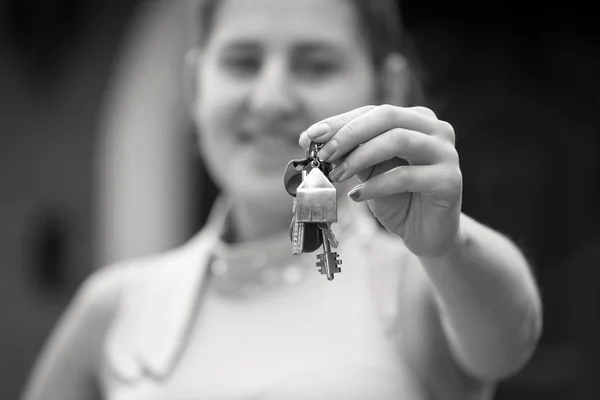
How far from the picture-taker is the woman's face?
84cm

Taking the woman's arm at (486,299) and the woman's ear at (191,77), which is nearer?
the woman's arm at (486,299)

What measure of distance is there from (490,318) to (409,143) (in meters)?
0.21

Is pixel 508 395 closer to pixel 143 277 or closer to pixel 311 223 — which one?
pixel 143 277

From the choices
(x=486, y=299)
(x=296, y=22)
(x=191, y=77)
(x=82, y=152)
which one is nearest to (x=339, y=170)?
(x=486, y=299)

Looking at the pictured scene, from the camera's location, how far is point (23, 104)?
267 cm

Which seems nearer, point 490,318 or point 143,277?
point 490,318

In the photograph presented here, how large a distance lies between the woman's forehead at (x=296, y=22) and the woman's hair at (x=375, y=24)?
0.02 metres

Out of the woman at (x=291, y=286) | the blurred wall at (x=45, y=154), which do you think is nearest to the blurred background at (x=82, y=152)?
the blurred wall at (x=45, y=154)

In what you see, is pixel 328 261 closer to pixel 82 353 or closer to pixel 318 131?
pixel 318 131

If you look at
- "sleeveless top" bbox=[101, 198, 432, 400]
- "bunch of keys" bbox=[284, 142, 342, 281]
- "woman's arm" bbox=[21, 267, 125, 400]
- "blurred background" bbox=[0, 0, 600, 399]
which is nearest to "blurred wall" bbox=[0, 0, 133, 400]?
"blurred background" bbox=[0, 0, 600, 399]

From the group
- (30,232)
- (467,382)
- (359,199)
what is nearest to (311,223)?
(359,199)

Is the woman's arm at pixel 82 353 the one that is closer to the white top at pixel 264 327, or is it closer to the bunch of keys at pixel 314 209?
the white top at pixel 264 327

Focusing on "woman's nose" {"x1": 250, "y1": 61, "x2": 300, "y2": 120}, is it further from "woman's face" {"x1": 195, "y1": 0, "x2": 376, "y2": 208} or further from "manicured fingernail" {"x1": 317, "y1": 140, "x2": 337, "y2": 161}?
"manicured fingernail" {"x1": 317, "y1": 140, "x2": 337, "y2": 161}

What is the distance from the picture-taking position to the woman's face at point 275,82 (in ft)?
2.77
